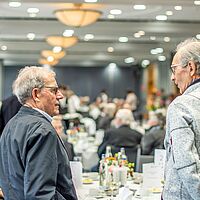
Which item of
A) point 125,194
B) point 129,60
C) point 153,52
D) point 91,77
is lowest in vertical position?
point 125,194

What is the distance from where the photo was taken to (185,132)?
8.83 ft

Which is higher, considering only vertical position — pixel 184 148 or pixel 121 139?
pixel 184 148

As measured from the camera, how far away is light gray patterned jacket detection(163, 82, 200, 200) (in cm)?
266

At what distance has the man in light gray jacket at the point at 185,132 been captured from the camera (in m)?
2.66

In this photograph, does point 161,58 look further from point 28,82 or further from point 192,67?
point 192,67

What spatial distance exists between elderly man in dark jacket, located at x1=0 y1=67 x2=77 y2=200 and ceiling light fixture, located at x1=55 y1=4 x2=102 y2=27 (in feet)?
21.3

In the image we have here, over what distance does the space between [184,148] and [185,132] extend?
8 cm

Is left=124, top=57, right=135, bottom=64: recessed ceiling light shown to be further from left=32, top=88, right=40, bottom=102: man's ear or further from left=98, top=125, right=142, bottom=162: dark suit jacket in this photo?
left=32, top=88, right=40, bottom=102: man's ear

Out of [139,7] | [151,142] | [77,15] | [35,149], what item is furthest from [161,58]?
[35,149]

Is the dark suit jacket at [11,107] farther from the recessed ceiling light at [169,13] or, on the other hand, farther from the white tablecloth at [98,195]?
the recessed ceiling light at [169,13]

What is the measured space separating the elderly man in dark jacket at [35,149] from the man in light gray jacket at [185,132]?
55cm

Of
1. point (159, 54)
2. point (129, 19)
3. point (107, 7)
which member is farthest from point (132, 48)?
point (107, 7)

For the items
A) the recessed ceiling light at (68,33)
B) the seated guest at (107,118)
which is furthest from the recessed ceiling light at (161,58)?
the seated guest at (107,118)

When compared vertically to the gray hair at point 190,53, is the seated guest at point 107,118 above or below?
below
